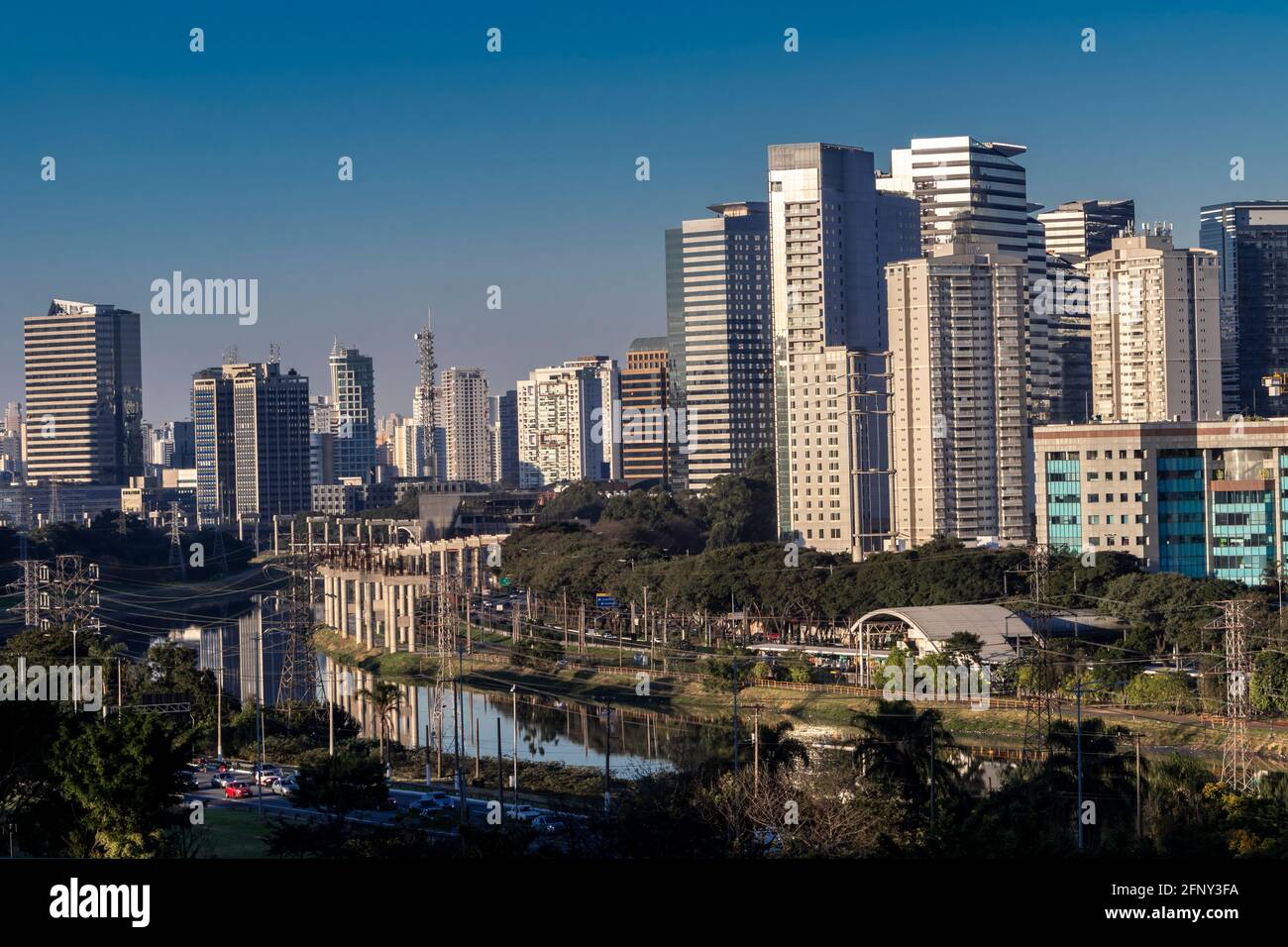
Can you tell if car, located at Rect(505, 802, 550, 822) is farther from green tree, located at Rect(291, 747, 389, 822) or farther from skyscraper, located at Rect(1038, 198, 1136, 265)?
skyscraper, located at Rect(1038, 198, 1136, 265)

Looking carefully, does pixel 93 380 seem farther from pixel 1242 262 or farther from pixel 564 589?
pixel 1242 262

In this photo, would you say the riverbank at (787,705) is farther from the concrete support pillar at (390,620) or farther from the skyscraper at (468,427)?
the skyscraper at (468,427)

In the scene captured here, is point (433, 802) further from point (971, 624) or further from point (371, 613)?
point (371, 613)

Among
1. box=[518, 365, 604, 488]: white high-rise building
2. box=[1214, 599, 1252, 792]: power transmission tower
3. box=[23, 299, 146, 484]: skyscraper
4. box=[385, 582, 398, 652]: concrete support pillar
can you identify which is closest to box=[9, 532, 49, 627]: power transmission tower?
box=[385, 582, 398, 652]: concrete support pillar

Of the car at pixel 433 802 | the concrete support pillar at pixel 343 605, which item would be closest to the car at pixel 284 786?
the car at pixel 433 802
